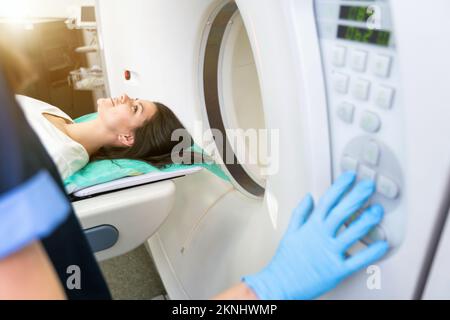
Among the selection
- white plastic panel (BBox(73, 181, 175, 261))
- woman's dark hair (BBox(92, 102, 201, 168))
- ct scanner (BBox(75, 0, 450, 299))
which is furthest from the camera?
woman's dark hair (BBox(92, 102, 201, 168))

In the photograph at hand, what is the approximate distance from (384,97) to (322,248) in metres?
0.22

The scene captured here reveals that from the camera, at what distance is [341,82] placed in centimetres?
53

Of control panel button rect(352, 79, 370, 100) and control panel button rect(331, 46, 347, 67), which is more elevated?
control panel button rect(331, 46, 347, 67)

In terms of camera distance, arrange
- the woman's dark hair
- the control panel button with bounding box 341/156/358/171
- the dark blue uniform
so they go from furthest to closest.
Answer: the woman's dark hair, the control panel button with bounding box 341/156/358/171, the dark blue uniform

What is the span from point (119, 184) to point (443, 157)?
2.69 feet

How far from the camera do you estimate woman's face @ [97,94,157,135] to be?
1444 mm

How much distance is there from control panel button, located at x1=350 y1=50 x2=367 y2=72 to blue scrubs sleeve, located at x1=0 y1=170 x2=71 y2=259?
387 mm

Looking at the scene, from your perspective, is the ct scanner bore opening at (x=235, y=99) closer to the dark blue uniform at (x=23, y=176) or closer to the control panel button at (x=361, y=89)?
the control panel button at (x=361, y=89)

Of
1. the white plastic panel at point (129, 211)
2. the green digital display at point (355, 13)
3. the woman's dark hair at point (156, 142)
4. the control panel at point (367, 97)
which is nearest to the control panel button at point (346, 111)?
the control panel at point (367, 97)

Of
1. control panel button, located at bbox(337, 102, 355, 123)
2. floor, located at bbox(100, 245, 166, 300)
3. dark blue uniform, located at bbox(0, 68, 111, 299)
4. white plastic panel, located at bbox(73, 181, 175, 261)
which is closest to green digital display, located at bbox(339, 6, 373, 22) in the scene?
control panel button, located at bbox(337, 102, 355, 123)

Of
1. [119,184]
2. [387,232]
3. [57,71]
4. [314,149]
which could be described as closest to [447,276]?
[387,232]

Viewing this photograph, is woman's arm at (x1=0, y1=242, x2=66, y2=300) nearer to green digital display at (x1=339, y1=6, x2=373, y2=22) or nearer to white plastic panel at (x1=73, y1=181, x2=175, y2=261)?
green digital display at (x1=339, y1=6, x2=373, y2=22)

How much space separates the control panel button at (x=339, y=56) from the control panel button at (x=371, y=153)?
0.11m
